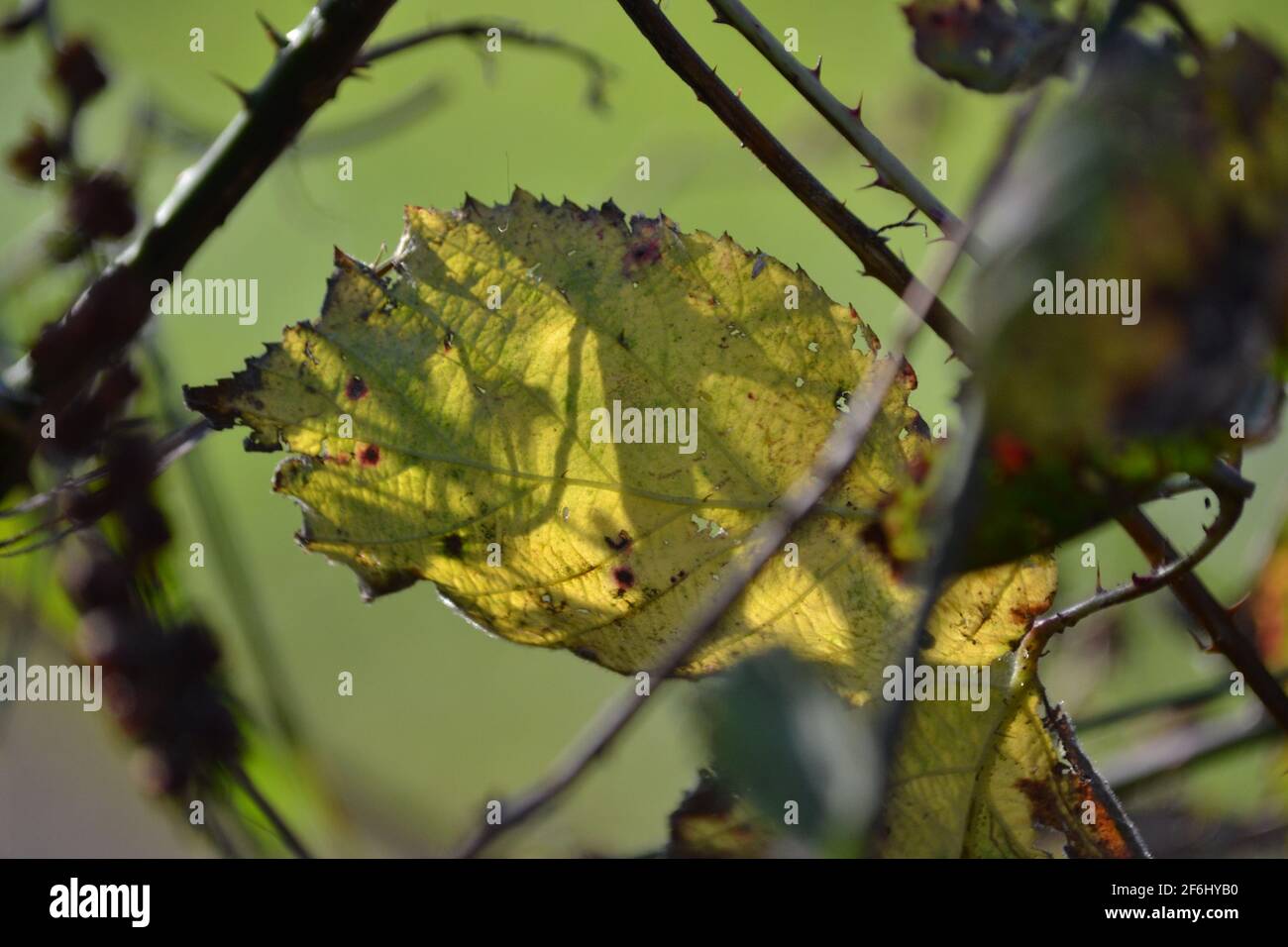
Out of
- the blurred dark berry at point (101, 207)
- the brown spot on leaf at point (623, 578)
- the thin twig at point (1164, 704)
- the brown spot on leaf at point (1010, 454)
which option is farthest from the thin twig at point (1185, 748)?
the blurred dark berry at point (101, 207)

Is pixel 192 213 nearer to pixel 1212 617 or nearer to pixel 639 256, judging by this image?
pixel 639 256

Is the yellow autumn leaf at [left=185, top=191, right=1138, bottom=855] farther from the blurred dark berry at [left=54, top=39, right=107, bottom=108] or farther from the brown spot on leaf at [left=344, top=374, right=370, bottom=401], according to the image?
the blurred dark berry at [left=54, top=39, right=107, bottom=108]

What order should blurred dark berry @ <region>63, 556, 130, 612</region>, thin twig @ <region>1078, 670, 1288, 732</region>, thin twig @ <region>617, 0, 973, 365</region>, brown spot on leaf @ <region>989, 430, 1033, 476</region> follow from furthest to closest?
thin twig @ <region>1078, 670, 1288, 732</region>
blurred dark berry @ <region>63, 556, 130, 612</region>
thin twig @ <region>617, 0, 973, 365</region>
brown spot on leaf @ <region>989, 430, 1033, 476</region>

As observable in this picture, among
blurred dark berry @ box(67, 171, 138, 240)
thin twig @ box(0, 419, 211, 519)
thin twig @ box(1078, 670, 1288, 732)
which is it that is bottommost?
thin twig @ box(1078, 670, 1288, 732)

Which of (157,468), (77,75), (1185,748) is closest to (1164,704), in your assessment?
(1185,748)

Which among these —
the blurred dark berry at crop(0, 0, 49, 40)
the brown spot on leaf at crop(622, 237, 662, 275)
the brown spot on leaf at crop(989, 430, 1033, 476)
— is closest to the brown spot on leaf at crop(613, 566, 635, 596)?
the brown spot on leaf at crop(622, 237, 662, 275)
